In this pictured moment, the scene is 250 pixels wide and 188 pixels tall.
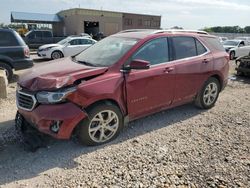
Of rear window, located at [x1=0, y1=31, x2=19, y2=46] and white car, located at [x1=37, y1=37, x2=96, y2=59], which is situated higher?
rear window, located at [x1=0, y1=31, x2=19, y2=46]

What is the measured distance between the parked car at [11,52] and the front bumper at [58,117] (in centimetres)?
554

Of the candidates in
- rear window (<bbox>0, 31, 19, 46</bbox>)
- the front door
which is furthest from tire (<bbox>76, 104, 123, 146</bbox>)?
rear window (<bbox>0, 31, 19, 46</bbox>)

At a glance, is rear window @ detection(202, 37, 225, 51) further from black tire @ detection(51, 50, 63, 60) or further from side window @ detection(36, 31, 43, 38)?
side window @ detection(36, 31, 43, 38)

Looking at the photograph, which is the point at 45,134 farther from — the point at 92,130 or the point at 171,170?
the point at 171,170

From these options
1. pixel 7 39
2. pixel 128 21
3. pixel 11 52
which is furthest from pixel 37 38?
pixel 128 21

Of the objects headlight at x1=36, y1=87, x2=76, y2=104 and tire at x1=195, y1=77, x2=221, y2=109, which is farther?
tire at x1=195, y1=77, x2=221, y2=109

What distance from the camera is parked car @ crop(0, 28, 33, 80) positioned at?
842cm

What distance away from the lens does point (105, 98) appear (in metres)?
3.88

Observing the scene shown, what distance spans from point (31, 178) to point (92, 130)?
108cm

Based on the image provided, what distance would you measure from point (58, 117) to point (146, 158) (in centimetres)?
139

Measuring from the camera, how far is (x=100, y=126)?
3.98 m

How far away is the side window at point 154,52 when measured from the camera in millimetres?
4383

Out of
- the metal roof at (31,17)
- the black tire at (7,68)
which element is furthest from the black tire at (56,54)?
the metal roof at (31,17)

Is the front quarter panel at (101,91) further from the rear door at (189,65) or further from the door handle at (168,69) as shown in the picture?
the rear door at (189,65)
